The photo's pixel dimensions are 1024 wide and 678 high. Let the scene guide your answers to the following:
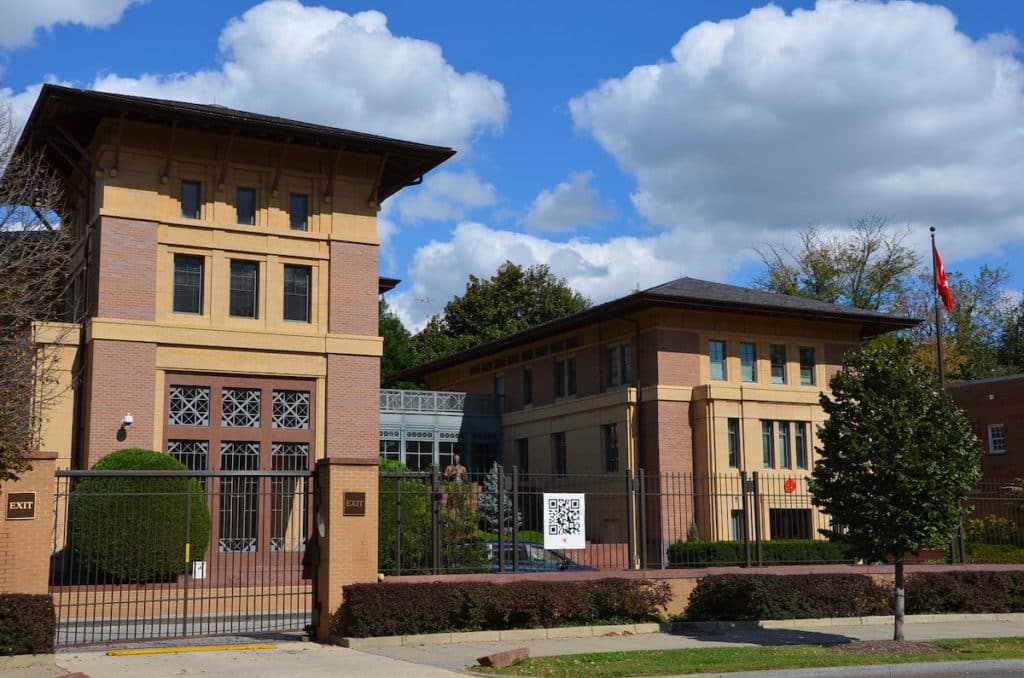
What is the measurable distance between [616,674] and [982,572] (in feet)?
38.1

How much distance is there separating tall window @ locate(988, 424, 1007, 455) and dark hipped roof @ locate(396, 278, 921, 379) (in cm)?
863

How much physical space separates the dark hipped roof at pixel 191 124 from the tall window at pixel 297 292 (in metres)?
3.65

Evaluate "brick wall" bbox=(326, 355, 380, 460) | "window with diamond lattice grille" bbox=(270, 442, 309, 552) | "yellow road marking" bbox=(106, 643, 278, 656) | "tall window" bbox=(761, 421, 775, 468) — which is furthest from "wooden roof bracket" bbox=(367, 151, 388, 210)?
"yellow road marking" bbox=(106, 643, 278, 656)

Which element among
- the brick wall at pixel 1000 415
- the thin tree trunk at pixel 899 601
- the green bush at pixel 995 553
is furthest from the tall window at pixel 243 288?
the brick wall at pixel 1000 415

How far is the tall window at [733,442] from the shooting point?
122 feet

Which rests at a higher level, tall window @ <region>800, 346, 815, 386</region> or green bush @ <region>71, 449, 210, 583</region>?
tall window @ <region>800, 346, 815, 386</region>

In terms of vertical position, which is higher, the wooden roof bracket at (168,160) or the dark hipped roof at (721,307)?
the wooden roof bracket at (168,160)

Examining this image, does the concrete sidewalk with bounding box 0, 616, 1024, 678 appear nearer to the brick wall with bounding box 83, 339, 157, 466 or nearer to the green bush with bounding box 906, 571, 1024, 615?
the green bush with bounding box 906, 571, 1024, 615

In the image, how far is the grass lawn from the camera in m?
13.5

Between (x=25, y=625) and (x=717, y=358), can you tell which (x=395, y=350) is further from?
(x=25, y=625)

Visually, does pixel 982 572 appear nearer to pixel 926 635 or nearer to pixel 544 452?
pixel 926 635

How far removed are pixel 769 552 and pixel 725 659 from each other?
45.8ft

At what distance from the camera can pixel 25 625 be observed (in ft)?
45.4

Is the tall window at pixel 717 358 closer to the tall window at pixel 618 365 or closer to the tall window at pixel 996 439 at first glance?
the tall window at pixel 618 365
